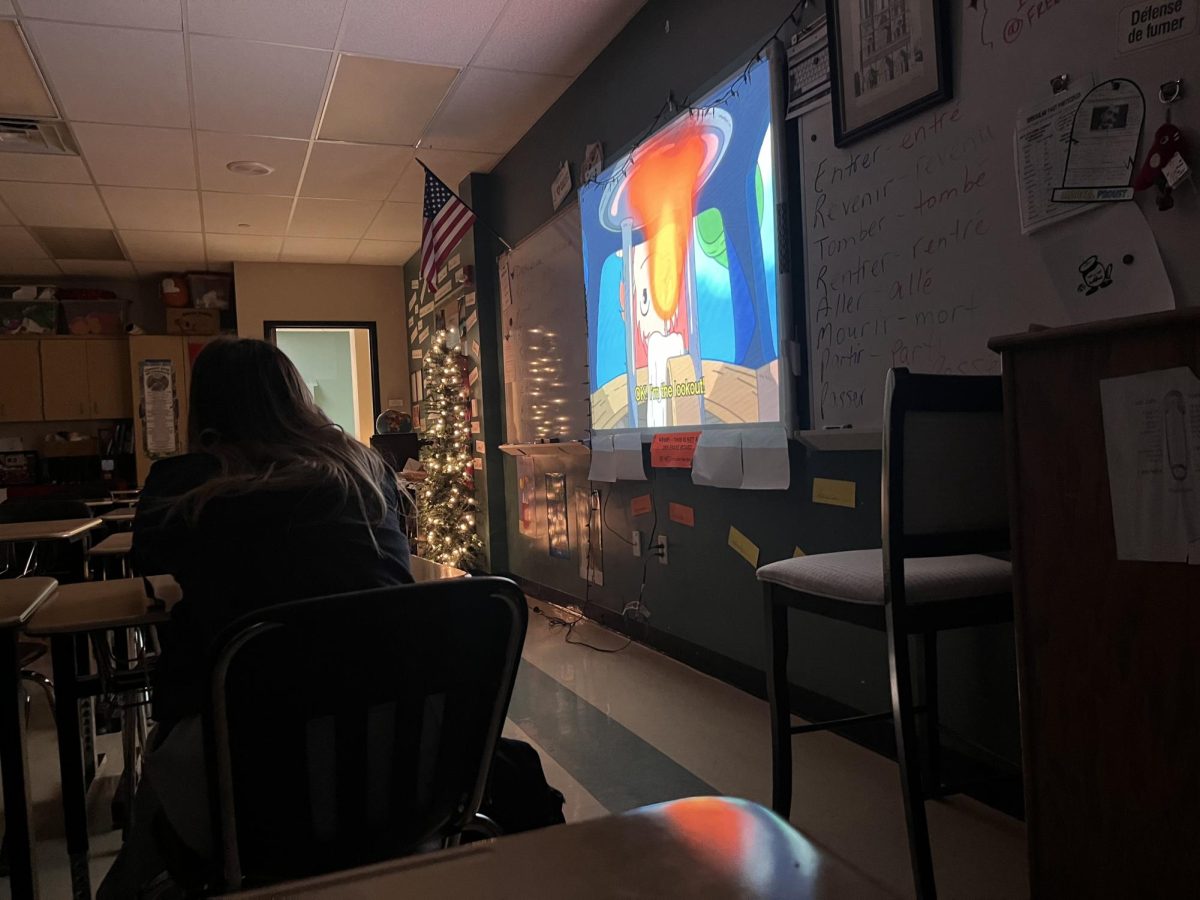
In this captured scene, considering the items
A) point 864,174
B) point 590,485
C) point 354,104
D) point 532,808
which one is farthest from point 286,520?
point 354,104

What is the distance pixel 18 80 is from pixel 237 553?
12.3 feet

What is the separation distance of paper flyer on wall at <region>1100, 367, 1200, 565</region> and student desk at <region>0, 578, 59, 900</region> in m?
1.60

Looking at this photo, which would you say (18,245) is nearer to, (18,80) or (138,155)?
(138,155)

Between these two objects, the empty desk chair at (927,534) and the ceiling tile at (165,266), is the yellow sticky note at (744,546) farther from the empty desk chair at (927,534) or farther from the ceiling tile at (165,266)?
the ceiling tile at (165,266)

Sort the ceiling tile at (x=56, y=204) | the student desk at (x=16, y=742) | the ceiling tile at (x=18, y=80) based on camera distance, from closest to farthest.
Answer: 1. the student desk at (x=16, y=742)
2. the ceiling tile at (x=18, y=80)
3. the ceiling tile at (x=56, y=204)

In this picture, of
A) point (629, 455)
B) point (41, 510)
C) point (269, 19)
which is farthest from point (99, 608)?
point (269, 19)

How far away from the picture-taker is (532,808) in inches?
56.6

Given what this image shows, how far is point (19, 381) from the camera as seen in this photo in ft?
24.2

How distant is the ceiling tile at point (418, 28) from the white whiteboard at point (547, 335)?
0.89m

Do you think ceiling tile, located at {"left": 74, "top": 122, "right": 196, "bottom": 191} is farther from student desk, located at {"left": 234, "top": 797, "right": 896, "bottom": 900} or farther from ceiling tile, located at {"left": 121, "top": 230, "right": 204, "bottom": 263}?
student desk, located at {"left": 234, "top": 797, "right": 896, "bottom": 900}

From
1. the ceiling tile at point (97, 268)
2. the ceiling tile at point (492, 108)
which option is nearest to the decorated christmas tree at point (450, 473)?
the ceiling tile at point (492, 108)

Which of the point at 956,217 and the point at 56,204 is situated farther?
the point at 56,204

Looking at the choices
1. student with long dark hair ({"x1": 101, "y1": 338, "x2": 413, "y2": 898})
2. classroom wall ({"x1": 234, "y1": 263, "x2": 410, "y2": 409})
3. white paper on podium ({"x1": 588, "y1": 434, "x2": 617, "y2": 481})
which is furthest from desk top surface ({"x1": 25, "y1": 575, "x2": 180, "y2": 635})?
classroom wall ({"x1": 234, "y1": 263, "x2": 410, "y2": 409})

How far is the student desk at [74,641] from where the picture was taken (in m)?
1.47
